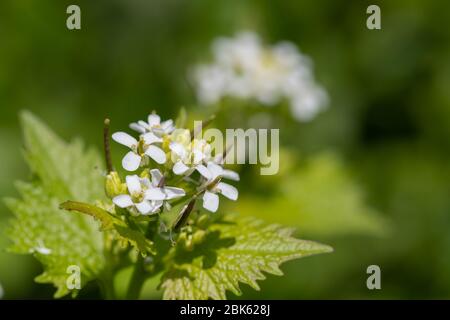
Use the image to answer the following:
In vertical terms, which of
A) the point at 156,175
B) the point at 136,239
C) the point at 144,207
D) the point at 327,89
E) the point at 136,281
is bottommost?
the point at 136,281

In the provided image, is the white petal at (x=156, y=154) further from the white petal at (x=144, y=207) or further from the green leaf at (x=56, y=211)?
the green leaf at (x=56, y=211)

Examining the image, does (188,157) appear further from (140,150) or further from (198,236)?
(198,236)

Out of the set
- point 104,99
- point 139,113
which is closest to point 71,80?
point 104,99

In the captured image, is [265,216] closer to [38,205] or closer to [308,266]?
[308,266]

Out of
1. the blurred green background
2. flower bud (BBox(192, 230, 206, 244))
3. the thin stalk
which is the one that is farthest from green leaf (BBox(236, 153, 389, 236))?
the thin stalk

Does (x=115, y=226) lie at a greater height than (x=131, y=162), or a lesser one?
lesser

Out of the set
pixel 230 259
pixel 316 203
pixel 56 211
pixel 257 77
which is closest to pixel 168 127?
pixel 230 259

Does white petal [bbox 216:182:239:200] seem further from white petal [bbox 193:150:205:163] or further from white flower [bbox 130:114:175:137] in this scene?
white flower [bbox 130:114:175:137]

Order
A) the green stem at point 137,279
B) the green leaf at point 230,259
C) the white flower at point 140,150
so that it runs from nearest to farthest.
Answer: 1. the white flower at point 140,150
2. the green leaf at point 230,259
3. the green stem at point 137,279

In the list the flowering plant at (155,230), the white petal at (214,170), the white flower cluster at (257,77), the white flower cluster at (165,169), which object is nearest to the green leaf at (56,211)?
the flowering plant at (155,230)
